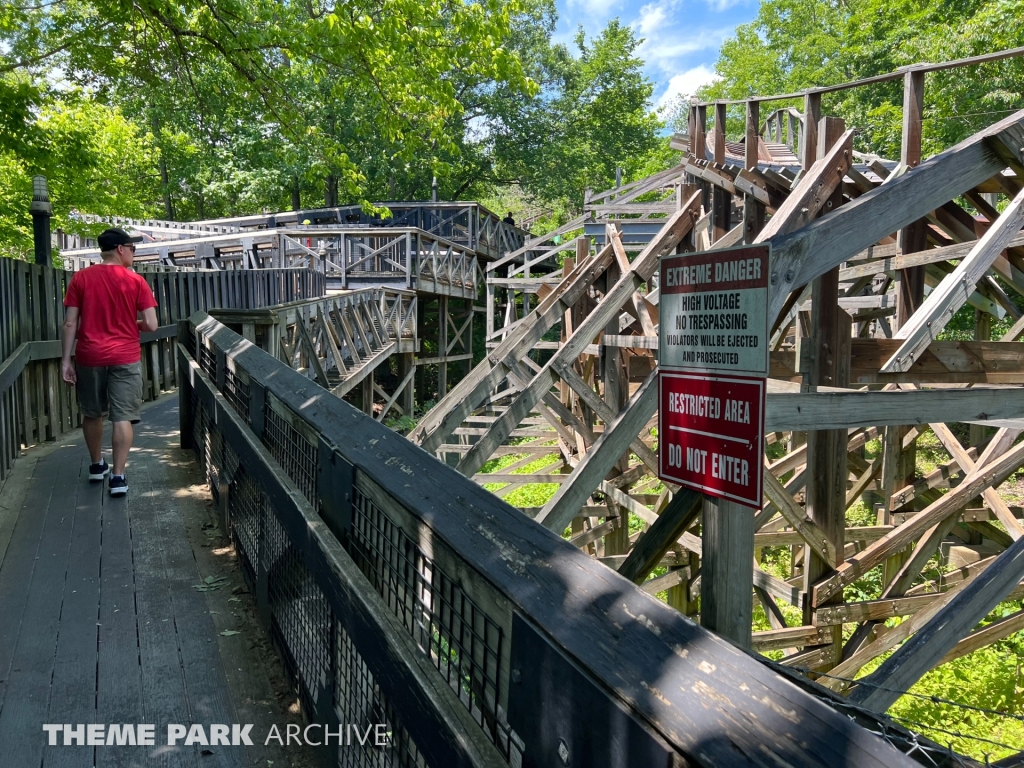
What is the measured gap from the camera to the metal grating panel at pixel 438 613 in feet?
5.09

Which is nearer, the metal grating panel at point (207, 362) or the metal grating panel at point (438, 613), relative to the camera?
the metal grating panel at point (438, 613)

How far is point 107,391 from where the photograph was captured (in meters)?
5.10

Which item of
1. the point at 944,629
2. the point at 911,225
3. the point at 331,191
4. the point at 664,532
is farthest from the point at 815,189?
the point at 331,191

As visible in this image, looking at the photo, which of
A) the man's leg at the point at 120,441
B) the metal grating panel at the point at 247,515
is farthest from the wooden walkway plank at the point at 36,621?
the metal grating panel at the point at 247,515

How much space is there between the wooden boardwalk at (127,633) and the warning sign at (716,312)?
5.55ft

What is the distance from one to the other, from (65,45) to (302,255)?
10404 mm

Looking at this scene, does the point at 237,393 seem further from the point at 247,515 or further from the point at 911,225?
the point at 911,225

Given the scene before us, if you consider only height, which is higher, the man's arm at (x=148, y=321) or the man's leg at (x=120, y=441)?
the man's arm at (x=148, y=321)

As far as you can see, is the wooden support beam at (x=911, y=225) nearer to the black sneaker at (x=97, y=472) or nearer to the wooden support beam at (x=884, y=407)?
the wooden support beam at (x=884, y=407)

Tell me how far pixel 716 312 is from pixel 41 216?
8.15 metres

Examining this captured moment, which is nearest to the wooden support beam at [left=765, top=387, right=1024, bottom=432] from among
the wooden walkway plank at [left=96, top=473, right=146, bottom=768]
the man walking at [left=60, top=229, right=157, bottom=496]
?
the wooden walkway plank at [left=96, top=473, right=146, bottom=768]

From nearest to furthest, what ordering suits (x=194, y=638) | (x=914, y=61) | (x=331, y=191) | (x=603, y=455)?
(x=194, y=638) < (x=603, y=455) < (x=914, y=61) < (x=331, y=191)

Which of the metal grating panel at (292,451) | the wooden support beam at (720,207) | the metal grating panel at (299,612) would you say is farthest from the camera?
the wooden support beam at (720,207)

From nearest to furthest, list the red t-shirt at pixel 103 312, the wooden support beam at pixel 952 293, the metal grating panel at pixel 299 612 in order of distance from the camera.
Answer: the metal grating panel at pixel 299 612 → the wooden support beam at pixel 952 293 → the red t-shirt at pixel 103 312
